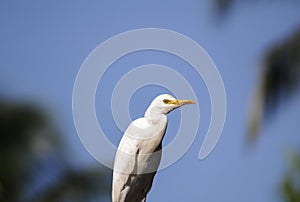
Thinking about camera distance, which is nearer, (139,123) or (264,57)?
(139,123)

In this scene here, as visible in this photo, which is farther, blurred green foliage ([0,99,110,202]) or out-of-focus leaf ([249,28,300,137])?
blurred green foliage ([0,99,110,202])

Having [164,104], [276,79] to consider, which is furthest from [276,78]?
[164,104]

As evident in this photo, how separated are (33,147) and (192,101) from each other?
3.34 metres

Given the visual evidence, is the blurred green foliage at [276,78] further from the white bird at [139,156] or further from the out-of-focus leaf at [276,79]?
the white bird at [139,156]

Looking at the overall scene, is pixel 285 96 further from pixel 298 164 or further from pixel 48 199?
pixel 48 199

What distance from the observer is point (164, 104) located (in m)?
4.98

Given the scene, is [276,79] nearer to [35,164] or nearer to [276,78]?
[276,78]

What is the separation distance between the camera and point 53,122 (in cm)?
793

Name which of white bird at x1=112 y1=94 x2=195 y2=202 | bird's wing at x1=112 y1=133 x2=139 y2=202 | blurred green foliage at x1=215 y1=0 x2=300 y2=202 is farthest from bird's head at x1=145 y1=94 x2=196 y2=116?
blurred green foliage at x1=215 y1=0 x2=300 y2=202

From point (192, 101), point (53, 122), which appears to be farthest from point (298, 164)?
point (53, 122)

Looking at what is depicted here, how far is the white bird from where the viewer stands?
504cm

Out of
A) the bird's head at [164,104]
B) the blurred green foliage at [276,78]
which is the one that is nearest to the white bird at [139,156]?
the bird's head at [164,104]

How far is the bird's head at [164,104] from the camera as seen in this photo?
16.2 ft

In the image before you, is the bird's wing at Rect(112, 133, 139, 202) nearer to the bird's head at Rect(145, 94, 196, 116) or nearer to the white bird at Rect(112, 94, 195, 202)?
the white bird at Rect(112, 94, 195, 202)
